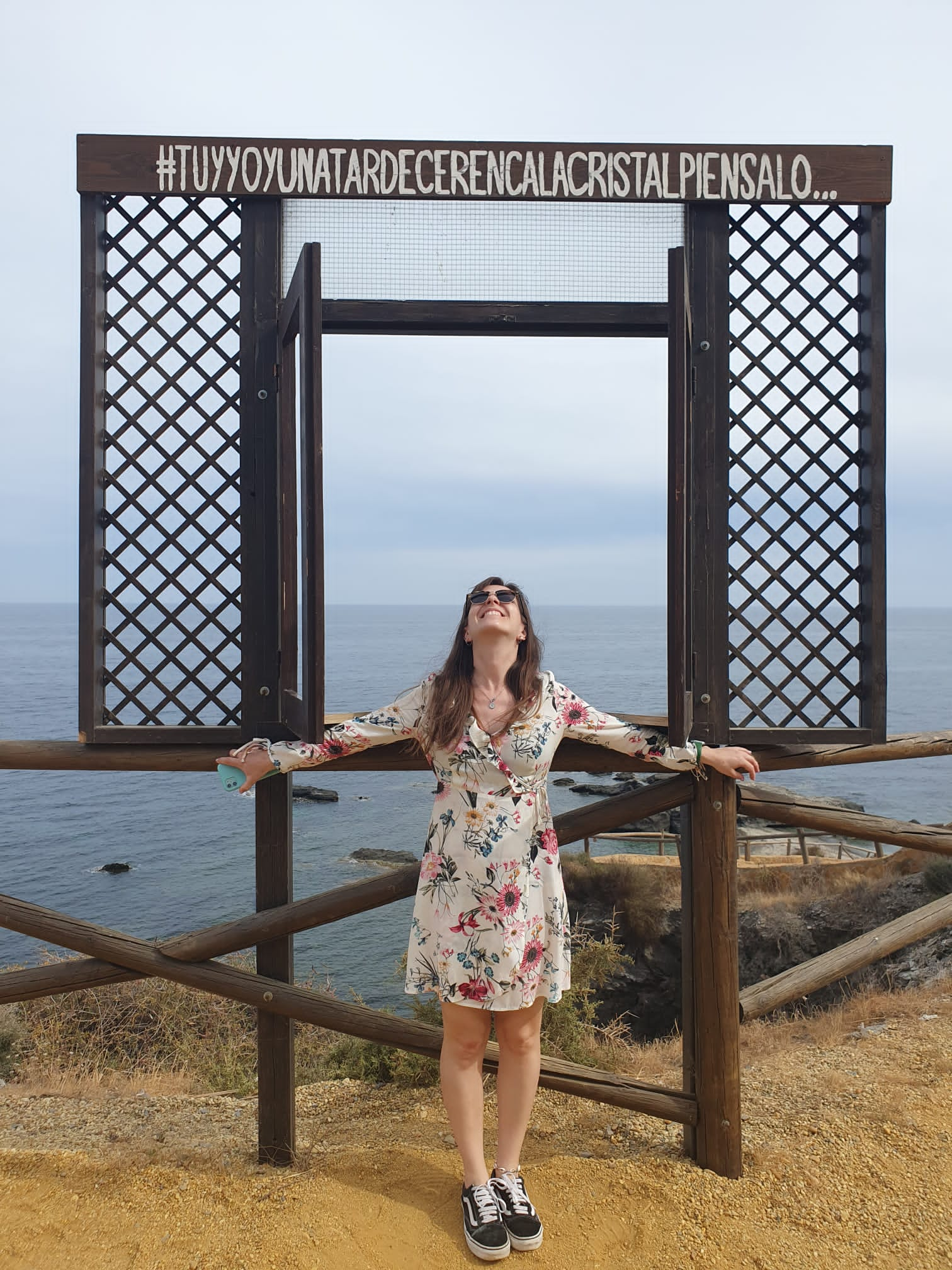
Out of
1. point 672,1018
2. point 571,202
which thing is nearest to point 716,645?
point 571,202

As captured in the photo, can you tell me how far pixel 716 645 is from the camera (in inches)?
→ 121

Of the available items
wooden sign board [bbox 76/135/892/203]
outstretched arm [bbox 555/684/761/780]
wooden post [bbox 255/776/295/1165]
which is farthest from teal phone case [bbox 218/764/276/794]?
wooden sign board [bbox 76/135/892/203]

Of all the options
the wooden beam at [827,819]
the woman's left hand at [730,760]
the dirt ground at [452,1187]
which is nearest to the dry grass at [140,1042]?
the dirt ground at [452,1187]

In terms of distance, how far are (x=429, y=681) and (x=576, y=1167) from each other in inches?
72.6

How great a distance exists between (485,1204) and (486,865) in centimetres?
105

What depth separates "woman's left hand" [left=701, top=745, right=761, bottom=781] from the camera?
2.91m

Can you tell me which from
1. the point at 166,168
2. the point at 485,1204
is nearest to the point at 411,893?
the point at 485,1204

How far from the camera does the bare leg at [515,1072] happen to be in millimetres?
2674

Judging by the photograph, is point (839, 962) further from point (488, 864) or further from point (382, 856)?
point (382, 856)

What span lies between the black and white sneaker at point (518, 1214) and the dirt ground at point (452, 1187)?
42mm

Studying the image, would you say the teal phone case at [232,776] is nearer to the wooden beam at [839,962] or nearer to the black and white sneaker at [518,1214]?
the black and white sneaker at [518,1214]

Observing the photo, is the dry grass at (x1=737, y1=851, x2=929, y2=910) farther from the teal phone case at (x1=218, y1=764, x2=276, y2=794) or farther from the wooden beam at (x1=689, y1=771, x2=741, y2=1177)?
the teal phone case at (x1=218, y1=764, x2=276, y2=794)

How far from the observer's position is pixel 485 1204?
265 centimetres

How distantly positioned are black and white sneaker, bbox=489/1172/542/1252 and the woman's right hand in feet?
4.84
